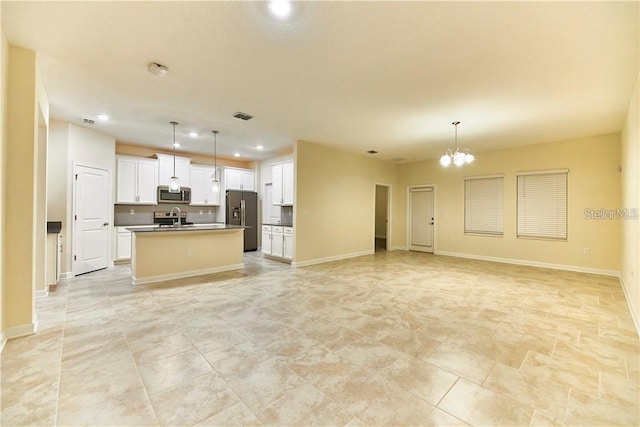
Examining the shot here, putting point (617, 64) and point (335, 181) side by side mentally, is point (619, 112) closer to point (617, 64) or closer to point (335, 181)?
point (617, 64)

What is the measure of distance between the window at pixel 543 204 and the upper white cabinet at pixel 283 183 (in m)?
5.37

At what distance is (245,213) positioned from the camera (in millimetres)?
8117

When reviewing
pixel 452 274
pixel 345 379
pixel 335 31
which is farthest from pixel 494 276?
pixel 335 31

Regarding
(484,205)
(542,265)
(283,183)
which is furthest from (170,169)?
(542,265)

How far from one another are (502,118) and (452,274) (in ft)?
9.55

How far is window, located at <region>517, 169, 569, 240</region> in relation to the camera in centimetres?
588

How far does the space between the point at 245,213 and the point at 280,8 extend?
21.4 feet

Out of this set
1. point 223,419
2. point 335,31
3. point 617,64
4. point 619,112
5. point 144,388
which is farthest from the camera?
point 619,112

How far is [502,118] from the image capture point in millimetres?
4477

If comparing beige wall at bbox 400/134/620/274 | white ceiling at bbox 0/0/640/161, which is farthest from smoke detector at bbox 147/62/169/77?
beige wall at bbox 400/134/620/274

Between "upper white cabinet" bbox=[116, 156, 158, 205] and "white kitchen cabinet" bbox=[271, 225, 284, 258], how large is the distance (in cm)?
298

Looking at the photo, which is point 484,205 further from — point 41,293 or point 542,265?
point 41,293

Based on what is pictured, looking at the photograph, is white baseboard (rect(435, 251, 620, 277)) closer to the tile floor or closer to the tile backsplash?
the tile floor

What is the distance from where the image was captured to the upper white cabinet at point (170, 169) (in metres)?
6.82
